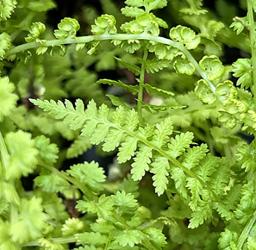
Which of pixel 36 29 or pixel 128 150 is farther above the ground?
pixel 36 29

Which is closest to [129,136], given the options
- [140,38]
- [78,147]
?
[140,38]

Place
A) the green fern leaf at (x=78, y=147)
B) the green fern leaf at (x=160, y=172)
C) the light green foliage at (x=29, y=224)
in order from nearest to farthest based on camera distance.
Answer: the light green foliage at (x=29, y=224) < the green fern leaf at (x=160, y=172) < the green fern leaf at (x=78, y=147)

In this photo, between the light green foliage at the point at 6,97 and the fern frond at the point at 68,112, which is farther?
the fern frond at the point at 68,112

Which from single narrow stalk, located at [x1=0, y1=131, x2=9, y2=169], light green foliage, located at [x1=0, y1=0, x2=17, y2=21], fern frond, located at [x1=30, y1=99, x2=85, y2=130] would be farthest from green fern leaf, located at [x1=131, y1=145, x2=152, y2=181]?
light green foliage, located at [x1=0, y1=0, x2=17, y2=21]

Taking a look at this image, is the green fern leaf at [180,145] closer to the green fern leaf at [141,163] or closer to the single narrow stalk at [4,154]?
the green fern leaf at [141,163]

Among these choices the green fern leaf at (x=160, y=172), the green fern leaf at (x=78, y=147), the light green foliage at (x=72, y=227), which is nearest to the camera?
the green fern leaf at (x=160, y=172)

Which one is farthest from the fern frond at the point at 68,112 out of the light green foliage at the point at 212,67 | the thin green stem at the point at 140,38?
the light green foliage at the point at 212,67

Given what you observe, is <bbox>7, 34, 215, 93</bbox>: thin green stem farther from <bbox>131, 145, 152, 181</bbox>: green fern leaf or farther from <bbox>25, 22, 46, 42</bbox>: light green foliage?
<bbox>131, 145, 152, 181</bbox>: green fern leaf

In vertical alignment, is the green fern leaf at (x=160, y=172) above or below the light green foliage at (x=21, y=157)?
below

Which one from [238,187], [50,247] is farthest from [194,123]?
[50,247]

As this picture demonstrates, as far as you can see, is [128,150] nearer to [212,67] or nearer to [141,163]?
[141,163]

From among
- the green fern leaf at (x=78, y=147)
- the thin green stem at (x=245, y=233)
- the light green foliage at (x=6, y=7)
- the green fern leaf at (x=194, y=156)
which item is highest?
the light green foliage at (x=6, y=7)
